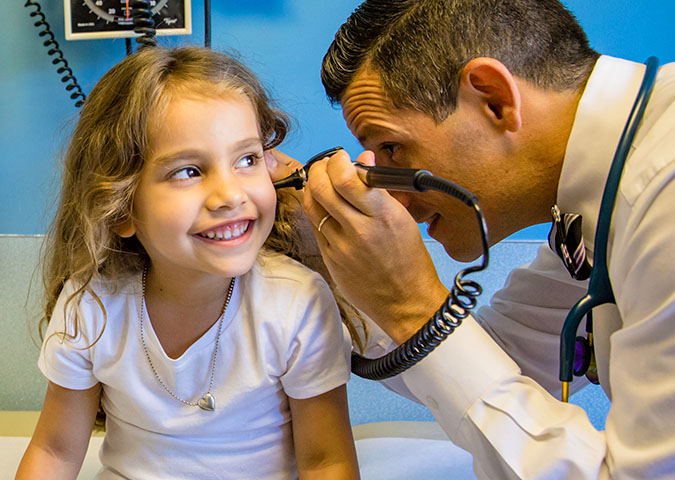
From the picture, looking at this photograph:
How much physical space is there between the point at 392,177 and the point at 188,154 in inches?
12.7

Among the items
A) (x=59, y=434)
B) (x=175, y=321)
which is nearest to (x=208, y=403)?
(x=175, y=321)

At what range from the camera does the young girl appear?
992 millimetres

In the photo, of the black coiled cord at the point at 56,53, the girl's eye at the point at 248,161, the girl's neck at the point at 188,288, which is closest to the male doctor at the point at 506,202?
the girl's eye at the point at 248,161

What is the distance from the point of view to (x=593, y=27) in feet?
5.40

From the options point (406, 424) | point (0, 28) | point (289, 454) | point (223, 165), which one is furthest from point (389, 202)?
point (0, 28)

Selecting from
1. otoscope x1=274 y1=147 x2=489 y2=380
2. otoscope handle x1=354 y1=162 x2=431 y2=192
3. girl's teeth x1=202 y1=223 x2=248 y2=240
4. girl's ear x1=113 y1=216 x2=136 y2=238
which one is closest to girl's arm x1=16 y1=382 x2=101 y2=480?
girl's ear x1=113 y1=216 x2=136 y2=238

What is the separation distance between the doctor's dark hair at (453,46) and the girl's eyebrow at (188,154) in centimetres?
23

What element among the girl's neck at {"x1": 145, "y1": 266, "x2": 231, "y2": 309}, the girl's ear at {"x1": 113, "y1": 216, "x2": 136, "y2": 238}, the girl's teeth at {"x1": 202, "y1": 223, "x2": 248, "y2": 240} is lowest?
the girl's neck at {"x1": 145, "y1": 266, "x2": 231, "y2": 309}

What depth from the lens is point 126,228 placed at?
1.06 metres

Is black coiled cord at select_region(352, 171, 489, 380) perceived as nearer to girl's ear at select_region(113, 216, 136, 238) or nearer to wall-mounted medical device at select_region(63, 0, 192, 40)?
girl's ear at select_region(113, 216, 136, 238)

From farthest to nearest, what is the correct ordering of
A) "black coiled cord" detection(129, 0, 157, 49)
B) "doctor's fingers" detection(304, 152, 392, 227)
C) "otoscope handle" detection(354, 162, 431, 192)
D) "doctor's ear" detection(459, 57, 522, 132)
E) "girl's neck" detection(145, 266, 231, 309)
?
"black coiled cord" detection(129, 0, 157, 49) < "girl's neck" detection(145, 266, 231, 309) < "doctor's ear" detection(459, 57, 522, 132) < "doctor's fingers" detection(304, 152, 392, 227) < "otoscope handle" detection(354, 162, 431, 192)

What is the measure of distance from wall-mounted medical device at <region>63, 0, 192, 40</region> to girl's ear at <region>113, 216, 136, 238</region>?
74 cm

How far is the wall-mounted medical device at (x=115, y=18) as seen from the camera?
162 cm

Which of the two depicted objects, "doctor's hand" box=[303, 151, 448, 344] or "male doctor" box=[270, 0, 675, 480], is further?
"doctor's hand" box=[303, 151, 448, 344]
